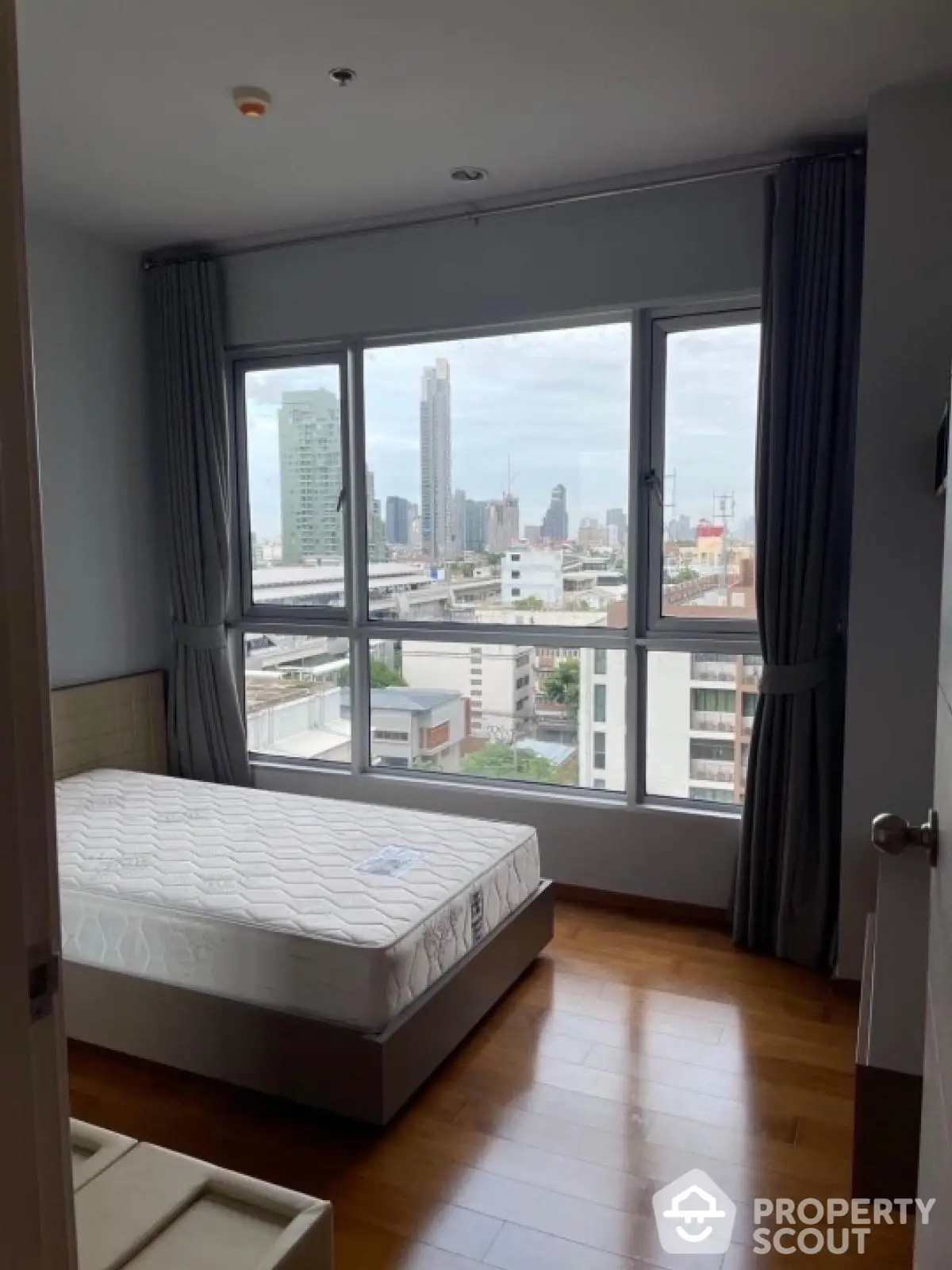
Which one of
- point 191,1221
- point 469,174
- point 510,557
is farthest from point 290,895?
point 469,174

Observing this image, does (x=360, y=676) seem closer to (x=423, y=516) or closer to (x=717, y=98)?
(x=423, y=516)

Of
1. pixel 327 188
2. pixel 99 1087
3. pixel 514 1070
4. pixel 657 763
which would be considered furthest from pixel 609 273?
pixel 99 1087

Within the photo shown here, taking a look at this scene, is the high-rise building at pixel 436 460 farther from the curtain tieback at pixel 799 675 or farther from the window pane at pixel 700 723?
the curtain tieback at pixel 799 675

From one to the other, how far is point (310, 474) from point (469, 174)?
1512 millimetres

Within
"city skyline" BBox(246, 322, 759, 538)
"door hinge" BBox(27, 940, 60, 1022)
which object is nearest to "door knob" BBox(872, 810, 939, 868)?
"door hinge" BBox(27, 940, 60, 1022)

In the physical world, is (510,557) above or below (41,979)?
above

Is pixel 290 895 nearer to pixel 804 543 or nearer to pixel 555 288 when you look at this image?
pixel 804 543

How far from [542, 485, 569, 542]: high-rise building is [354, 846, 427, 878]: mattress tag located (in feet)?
4.76

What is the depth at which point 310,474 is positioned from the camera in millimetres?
4207

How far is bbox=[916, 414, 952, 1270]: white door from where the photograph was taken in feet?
3.28

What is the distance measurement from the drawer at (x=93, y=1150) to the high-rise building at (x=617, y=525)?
2624mm

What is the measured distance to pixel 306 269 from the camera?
12.9 feet

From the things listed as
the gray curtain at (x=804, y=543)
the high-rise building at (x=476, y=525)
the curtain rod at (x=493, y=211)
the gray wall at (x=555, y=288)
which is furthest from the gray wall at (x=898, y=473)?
the high-rise building at (x=476, y=525)

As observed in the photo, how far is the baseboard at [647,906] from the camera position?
3484 mm
